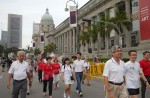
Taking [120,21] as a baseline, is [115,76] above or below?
below

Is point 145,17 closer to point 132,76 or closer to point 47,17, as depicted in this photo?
point 132,76

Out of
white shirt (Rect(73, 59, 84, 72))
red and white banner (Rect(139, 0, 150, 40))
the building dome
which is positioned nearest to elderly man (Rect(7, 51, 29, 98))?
white shirt (Rect(73, 59, 84, 72))

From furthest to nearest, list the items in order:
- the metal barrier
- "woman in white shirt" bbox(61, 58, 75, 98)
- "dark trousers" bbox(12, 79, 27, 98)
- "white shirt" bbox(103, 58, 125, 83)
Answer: the metal barrier, "woman in white shirt" bbox(61, 58, 75, 98), "dark trousers" bbox(12, 79, 27, 98), "white shirt" bbox(103, 58, 125, 83)

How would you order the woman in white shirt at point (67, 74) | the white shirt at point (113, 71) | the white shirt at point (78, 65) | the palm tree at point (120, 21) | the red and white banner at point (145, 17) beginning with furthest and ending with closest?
the palm tree at point (120, 21) → the red and white banner at point (145, 17) → the white shirt at point (78, 65) → the woman in white shirt at point (67, 74) → the white shirt at point (113, 71)

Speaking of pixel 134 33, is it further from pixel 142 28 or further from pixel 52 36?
pixel 52 36

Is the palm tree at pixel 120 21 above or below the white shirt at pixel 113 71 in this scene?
above

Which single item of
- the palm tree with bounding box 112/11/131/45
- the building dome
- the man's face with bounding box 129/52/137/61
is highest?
the building dome

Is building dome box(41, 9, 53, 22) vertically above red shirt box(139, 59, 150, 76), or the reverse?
building dome box(41, 9, 53, 22)

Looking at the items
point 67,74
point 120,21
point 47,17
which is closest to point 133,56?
point 67,74

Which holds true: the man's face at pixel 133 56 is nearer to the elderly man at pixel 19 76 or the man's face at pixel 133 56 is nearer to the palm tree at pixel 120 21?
the elderly man at pixel 19 76

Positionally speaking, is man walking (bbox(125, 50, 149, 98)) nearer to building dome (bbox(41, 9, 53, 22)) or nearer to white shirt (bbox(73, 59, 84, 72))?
white shirt (bbox(73, 59, 84, 72))

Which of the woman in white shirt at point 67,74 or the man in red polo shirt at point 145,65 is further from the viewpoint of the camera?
the woman in white shirt at point 67,74

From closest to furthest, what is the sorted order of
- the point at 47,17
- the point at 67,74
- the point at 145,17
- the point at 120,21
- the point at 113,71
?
the point at 113,71 < the point at 67,74 < the point at 145,17 < the point at 120,21 < the point at 47,17

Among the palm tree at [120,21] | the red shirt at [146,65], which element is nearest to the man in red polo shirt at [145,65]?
the red shirt at [146,65]
